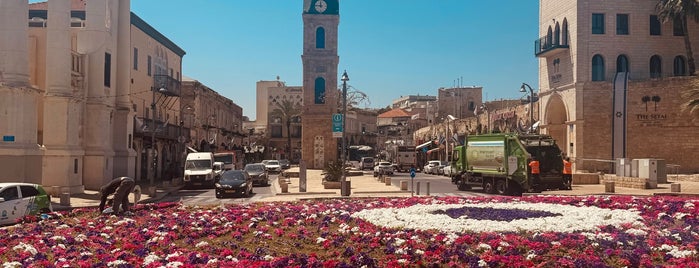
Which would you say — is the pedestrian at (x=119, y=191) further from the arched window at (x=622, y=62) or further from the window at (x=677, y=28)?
the window at (x=677, y=28)

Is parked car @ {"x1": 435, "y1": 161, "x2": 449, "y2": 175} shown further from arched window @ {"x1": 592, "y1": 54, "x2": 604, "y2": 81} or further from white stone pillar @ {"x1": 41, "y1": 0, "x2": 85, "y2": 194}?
white stone pillar @ {"x1": 41, "y1": 0, "x2": 85, "y2": 194}

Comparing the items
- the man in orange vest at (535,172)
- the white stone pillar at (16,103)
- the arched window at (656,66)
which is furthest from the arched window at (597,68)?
the white stone pillar at (16,103)

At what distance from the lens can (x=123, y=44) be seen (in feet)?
138

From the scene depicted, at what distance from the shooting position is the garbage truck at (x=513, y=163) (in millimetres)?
30906

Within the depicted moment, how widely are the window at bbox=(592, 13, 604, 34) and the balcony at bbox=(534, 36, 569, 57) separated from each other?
2.63 meters

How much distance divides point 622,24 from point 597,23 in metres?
2.35

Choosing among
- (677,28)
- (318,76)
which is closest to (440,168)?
(318,76)

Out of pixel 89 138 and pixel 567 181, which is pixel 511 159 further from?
pixel 89 138

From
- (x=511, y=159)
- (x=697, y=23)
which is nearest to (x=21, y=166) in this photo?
(x=511, y=159)

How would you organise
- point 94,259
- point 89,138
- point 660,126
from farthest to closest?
1. point 660,126
2. point 89,138
3. point 94,259

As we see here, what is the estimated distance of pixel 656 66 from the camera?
185ft

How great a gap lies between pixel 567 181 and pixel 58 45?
27.0 metres

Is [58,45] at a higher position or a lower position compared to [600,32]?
lower

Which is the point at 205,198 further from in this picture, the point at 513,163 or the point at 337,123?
the point at 513,163
